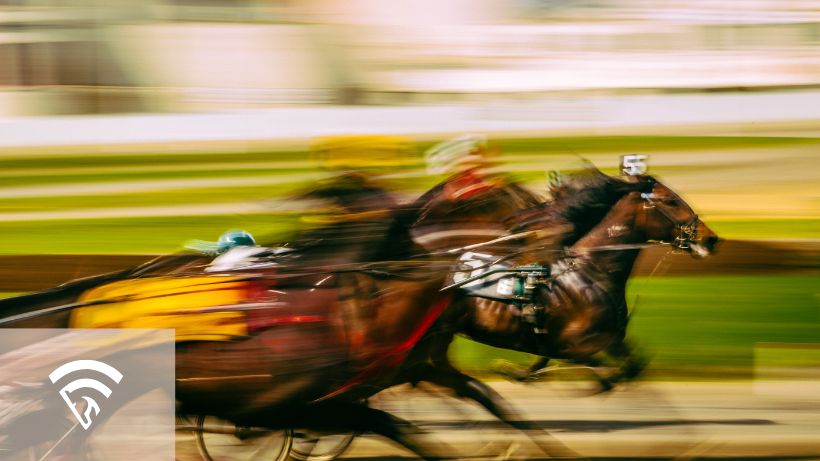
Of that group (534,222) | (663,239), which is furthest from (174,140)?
(663,239)

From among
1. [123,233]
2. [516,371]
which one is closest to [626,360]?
[516,371]

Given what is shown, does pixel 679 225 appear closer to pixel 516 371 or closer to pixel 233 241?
pixel 516 371

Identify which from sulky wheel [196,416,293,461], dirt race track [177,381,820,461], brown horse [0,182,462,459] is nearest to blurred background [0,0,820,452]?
dirt race track [177,381,820,461]

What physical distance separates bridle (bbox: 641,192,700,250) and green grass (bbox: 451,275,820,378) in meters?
0.13

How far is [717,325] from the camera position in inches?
155

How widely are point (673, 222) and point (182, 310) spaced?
1.72m

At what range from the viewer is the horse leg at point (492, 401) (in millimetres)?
3480

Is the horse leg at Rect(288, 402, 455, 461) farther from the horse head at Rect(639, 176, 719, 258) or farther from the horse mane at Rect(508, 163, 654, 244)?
the horse head at Rect(639, 176, 719, 258)

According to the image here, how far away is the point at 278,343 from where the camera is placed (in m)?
3.19

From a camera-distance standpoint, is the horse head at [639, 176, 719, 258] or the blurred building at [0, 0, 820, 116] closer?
the horse head at [639, 176, 719, 258]

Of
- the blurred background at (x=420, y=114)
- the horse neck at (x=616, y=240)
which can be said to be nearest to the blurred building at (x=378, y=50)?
the blurred background at (x=420, y=114)

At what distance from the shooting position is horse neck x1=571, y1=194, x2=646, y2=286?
3723 mm

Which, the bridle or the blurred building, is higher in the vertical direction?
the blurred building

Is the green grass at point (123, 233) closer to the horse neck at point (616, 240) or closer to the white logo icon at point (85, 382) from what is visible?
the white logo icon at point (85, 382)
